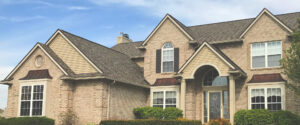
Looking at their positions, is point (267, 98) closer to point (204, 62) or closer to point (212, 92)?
point (212, 92)

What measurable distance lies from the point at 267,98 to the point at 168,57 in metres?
8.15

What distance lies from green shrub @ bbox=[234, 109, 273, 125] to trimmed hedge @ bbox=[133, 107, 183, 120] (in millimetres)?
4013

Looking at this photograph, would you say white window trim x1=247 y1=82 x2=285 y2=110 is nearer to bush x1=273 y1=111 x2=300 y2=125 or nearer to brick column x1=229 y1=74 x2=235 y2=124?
brick column x1=229 y1=74 x2=235 y2=124

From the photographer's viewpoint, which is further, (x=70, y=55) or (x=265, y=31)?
(x=70, y=55)

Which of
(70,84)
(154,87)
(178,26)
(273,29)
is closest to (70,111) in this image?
(70,84)

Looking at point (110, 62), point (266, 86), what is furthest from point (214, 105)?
point (110, 62)

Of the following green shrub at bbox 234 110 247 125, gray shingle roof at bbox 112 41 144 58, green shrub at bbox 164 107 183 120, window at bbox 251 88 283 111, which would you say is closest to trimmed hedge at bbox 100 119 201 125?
green shrub at bbox 234 110 247 125

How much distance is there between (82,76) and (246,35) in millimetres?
11614

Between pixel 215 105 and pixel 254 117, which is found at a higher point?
pixel 215 105

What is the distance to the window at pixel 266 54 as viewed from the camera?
23.7 m

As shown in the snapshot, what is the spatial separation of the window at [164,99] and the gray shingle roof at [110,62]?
1.41 meters

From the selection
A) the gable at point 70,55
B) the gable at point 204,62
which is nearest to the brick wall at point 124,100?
the gable at point 70,55

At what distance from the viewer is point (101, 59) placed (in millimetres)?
26547

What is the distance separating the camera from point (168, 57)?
1084 inches
